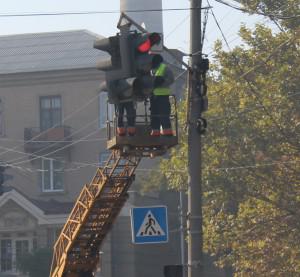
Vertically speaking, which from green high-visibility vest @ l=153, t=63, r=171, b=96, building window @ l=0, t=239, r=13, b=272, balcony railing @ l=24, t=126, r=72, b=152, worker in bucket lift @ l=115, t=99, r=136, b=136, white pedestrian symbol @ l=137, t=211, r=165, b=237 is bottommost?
white pedestrian symbol @ l=137, t=211, r=165, b=237

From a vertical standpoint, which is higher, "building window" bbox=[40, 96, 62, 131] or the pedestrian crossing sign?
"building window" bbox=[40, 96, 62, 131]

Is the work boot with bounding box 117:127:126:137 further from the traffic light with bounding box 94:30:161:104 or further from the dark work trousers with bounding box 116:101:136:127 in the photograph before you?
the traffic light with bounding box 94:30:161:104

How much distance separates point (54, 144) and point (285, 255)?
25.6 metres

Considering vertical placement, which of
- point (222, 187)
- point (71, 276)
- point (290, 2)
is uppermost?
point (290, 2)

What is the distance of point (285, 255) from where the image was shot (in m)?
35.1

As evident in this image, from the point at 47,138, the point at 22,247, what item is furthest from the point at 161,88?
the point at 47,138

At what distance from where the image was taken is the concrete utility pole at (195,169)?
1795 cm

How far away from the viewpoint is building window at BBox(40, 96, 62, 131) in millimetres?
59062

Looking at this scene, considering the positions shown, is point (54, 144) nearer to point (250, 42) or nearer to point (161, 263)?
point (161, 263)

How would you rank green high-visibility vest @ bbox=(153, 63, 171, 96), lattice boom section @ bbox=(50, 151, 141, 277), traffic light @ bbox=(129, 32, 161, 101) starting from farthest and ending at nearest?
lattice boom section @ bbox=(50, 151, 141, 277) < green high-visibility vest @ bbox=(153, 63, 171, 96) < traffic light @ bbox=(129, 32, 161, 101)

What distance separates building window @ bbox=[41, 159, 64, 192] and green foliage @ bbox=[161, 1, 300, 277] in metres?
18.9

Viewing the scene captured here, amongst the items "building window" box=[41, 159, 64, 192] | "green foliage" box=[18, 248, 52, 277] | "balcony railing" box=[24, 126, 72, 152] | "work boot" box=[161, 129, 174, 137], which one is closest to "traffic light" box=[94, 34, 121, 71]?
"work boot" box=[161, 129, 174, 137]

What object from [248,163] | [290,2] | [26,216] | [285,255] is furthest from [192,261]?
[26,216]

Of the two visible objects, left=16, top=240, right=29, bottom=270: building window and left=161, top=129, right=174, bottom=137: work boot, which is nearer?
left=161, top=129, right=174, bottom=137: work boot
